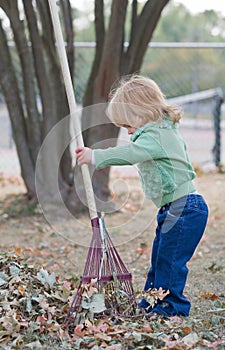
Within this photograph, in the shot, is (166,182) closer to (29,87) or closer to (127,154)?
(127,154)

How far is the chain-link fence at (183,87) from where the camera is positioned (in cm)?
965

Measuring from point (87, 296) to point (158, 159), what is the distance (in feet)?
2.65

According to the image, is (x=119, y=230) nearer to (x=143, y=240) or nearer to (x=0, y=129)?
(x=143, y=240)

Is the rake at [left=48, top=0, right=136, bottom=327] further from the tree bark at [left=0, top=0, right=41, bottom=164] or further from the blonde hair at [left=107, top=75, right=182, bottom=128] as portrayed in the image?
the tree bark at [left=0, top=0, right=41, bottom=164]

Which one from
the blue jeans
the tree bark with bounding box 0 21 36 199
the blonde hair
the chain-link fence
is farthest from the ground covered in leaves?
the chain-link fence

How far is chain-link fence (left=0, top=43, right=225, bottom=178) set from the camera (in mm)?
9648

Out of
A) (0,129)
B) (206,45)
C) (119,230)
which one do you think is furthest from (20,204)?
(0,129)

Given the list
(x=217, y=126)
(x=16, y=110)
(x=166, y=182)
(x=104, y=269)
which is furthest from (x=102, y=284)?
(x=217, y=126)

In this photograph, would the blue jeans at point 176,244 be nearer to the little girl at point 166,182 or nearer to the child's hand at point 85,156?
the little girl at point 166,182

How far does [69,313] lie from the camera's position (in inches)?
122

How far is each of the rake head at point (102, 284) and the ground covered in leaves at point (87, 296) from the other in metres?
0.02

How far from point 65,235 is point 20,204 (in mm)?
1269

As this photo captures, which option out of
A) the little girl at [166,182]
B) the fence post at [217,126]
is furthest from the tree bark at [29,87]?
the fence post at [217,126]

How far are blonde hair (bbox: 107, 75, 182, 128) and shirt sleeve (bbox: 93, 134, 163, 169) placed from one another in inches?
6.9
